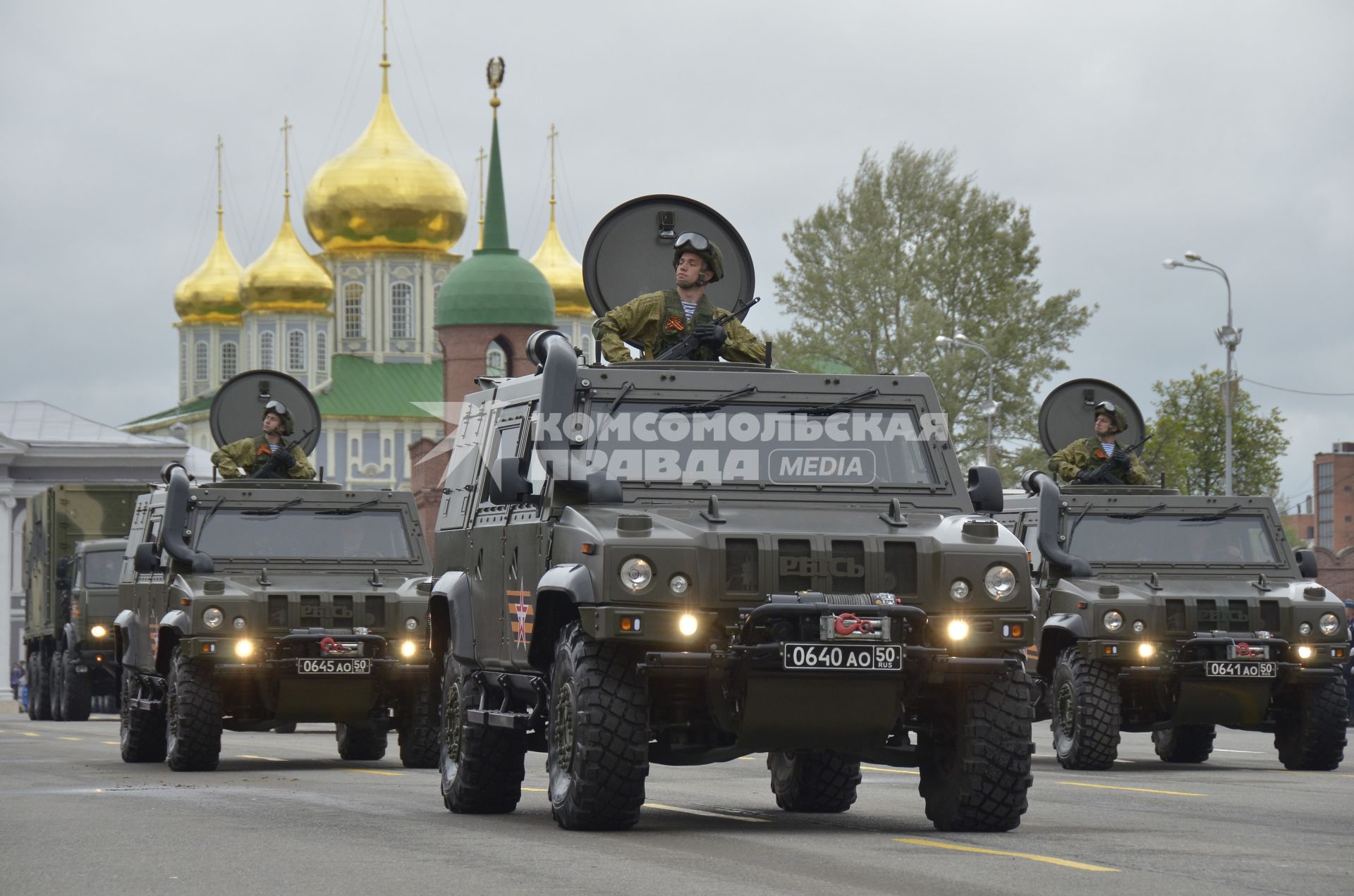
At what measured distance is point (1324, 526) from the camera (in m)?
152

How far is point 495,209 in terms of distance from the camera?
95812mm

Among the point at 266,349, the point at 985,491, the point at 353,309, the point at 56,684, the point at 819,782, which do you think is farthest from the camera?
the point at 266,349

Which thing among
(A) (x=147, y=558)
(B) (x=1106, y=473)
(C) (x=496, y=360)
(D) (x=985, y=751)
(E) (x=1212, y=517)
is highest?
(C) (x=496, y=360)

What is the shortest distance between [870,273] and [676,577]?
2039 inches

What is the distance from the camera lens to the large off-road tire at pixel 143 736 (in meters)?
19.8

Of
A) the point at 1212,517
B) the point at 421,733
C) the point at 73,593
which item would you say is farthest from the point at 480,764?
the point at 73,593

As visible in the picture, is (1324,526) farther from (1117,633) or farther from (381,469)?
(1117,633)

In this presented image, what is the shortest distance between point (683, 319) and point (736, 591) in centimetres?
308

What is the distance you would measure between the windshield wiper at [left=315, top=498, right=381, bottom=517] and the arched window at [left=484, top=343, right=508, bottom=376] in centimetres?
7064

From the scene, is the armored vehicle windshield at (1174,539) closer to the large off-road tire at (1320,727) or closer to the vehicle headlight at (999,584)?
the large off-road tire at (1320,727)

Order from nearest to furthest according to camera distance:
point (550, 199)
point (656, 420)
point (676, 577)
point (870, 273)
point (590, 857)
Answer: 1. point (590, 857)
2. point (676, 577)
3. point (656, 420)
4. point (870, 273)
5. point (550, 199)

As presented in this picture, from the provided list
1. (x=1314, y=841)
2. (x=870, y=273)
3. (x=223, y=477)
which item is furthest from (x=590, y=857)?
(x=870, y=273)

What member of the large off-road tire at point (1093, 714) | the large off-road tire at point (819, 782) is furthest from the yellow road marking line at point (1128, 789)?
the large off-road tire at point (819, 782)

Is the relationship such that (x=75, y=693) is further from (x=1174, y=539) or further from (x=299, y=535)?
(x=1174, y=539)
